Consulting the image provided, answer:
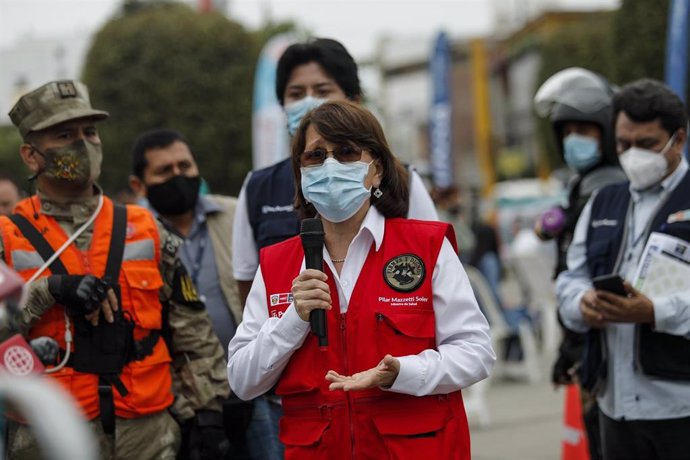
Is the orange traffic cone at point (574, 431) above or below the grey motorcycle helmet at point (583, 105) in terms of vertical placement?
below

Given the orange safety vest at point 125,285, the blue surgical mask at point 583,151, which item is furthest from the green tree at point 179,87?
the orange safety vest at point 125,285

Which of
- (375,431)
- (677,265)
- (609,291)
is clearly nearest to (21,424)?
(375,431)

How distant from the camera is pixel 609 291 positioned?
4.66m

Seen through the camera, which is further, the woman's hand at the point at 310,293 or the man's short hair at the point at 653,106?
the man's short hair at the point at 653,106

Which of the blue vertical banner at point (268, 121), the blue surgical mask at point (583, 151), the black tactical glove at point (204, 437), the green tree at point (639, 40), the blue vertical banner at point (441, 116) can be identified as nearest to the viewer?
the black tactical glove at point (204, 437)

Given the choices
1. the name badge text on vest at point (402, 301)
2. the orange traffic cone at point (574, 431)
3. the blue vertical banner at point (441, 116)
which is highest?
the name badge text on vest at point (402, 301)

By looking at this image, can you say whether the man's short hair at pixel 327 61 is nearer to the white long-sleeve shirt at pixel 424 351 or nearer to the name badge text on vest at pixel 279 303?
the white long-sleeve shirt at pixel 424 351

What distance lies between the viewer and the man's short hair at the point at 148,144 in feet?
18.8

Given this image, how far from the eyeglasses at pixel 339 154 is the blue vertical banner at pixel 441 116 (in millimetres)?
15989

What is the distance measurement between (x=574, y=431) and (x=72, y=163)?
365cm

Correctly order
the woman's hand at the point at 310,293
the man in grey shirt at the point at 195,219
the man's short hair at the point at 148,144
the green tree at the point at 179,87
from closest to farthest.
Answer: the woman's hand at the point at 310,293
the man in grey shirt at the point at 195,219
the man's short hair at the point at 148,144
the green tree at the point at 179,87

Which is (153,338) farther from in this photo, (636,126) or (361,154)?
(636,126)

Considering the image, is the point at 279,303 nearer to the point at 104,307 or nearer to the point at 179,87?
the point at 104,307

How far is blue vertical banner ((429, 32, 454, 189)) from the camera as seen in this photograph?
784 inches
